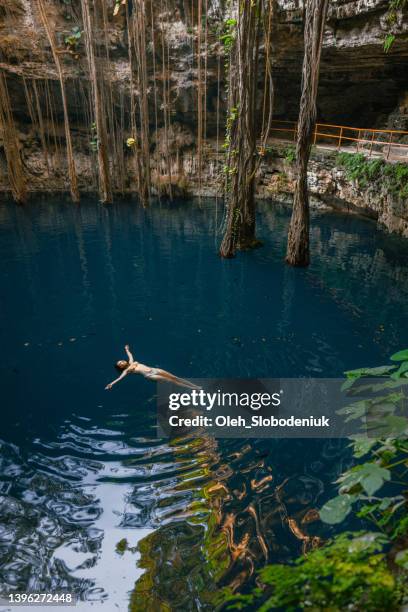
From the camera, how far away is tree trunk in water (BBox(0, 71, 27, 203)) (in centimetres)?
1197

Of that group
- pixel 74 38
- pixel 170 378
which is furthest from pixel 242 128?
pixel 74 38

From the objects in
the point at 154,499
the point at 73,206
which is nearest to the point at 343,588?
the point at 154,499

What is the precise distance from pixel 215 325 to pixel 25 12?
494 inches

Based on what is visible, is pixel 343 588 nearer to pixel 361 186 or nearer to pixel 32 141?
pixel 361 186

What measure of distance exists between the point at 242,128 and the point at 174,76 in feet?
24.9

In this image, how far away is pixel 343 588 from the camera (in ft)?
3.74

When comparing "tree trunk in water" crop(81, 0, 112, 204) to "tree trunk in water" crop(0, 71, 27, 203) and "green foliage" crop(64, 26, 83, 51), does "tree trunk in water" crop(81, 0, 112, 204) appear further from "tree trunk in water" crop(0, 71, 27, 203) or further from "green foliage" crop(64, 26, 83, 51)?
"tree trunk in water" crop(0, 71, 27, 203)

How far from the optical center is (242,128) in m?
7.65

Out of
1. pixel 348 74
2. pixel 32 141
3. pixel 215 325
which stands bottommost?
pixel 215 325

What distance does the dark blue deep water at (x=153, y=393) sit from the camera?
269cm

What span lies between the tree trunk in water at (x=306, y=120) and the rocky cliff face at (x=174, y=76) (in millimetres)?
4550

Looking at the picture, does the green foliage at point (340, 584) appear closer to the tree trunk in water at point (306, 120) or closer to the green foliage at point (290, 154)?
→ the tree trunk in water at point (306, 120)

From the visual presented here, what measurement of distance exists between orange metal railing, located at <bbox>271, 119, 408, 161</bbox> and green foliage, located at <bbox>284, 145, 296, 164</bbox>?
851 mm

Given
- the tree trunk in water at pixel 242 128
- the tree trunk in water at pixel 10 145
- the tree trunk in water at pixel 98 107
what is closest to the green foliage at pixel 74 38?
the tree trunk in water at pixel 98 107
